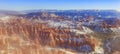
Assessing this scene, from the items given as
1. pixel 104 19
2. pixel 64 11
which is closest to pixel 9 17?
pixel 64 11

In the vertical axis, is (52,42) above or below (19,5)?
below

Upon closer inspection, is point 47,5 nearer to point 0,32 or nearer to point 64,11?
point 64,11

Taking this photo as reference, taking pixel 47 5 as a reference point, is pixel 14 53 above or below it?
below

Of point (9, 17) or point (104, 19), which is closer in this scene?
point (9, 17)

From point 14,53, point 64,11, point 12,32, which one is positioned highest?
point 64,11

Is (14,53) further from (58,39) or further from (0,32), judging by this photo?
(58,39)

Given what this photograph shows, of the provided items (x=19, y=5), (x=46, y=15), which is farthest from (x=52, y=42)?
(x=19, y=5)

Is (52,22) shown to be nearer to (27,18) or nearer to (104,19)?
(27,18)

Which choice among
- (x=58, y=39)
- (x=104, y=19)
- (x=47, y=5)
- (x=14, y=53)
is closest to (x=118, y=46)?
(x=104, y=19)
